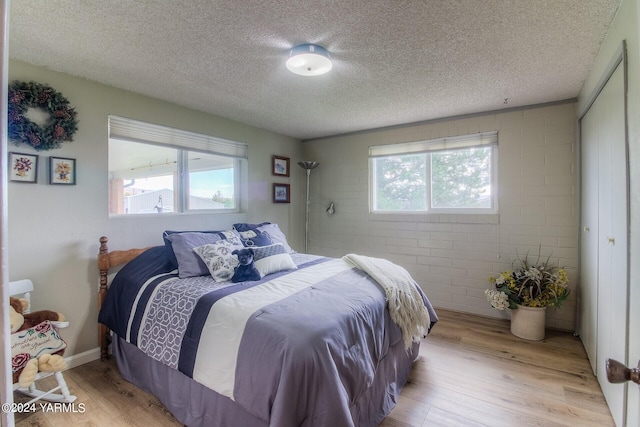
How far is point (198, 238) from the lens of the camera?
2.49 m

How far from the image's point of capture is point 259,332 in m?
1.45

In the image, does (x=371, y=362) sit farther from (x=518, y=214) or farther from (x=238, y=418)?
(x=518, y=214)

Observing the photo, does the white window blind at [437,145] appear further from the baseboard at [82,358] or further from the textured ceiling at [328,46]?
the baseboard at [82,358]

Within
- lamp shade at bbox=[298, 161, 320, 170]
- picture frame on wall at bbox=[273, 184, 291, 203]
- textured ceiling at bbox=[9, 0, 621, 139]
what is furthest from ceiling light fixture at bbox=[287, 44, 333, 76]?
picture frame on wall at bbox=[273, 184, 291, 203]

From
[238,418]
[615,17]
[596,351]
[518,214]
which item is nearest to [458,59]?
[615,17]

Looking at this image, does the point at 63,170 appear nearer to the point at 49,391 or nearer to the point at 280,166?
the point at 49,391

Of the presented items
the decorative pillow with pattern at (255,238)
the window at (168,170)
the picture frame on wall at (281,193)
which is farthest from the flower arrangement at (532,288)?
the window at (168,170)

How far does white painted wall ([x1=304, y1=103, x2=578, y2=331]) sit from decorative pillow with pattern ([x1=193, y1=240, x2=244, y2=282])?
2157mm

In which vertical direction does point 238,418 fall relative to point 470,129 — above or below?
below

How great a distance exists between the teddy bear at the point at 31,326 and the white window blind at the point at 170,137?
1421mm

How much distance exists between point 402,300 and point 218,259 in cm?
136

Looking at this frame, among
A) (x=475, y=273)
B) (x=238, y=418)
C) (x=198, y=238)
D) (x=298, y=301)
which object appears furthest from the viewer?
(x=475, y=273)

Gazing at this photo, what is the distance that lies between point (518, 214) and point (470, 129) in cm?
104

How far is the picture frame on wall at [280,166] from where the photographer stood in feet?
13.3
